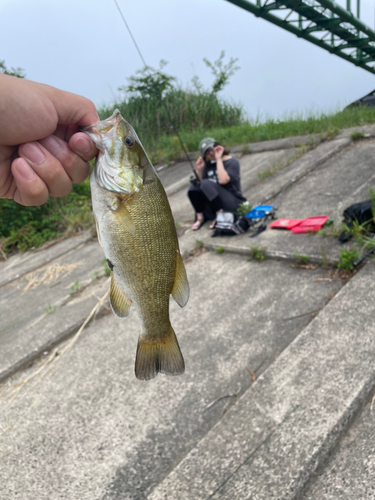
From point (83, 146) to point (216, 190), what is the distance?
410 centimetres

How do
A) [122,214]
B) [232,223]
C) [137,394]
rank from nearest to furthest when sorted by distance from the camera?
[122,214]
[137,394]
[232,223]

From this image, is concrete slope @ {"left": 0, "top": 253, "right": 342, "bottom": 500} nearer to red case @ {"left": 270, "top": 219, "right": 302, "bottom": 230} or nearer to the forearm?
red case @ {"left": 270, "top": 219, "right": 302, "bottom": 230}

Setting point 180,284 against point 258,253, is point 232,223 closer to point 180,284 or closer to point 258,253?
point 258,253

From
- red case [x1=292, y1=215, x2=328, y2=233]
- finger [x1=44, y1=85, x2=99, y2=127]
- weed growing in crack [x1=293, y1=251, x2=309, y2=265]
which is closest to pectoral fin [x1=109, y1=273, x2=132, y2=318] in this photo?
finger [x1=44, y1=85, x2=99, y2=127]

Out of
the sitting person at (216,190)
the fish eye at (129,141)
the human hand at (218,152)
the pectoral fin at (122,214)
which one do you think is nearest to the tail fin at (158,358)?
the pectoral fin at (122,214)

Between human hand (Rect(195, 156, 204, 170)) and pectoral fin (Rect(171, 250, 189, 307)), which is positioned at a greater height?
pectoral fin (Rect(171, 250, 189, 307))

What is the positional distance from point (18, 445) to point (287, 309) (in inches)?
88.5

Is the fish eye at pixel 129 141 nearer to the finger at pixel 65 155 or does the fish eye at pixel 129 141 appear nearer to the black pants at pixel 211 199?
the finger at pixel 65 155

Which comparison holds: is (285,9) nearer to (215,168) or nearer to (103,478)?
(215,168)

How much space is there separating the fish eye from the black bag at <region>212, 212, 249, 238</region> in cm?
355

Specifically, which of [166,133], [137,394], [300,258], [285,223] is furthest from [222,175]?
[166,133]

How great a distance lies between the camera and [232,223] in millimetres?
4797

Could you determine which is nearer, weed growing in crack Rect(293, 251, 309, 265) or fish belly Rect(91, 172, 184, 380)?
fish belly Rect(91, 172, 184, 380)

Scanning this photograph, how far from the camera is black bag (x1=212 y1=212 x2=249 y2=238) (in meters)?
4.77
